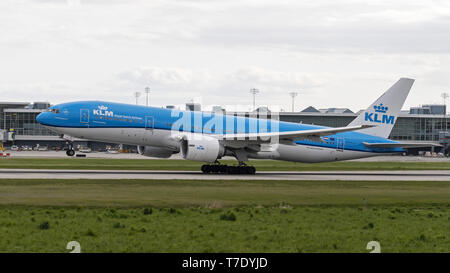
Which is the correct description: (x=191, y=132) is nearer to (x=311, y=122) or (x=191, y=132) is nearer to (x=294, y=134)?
(x=294, y=134)

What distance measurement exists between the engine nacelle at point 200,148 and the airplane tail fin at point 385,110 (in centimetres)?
1533

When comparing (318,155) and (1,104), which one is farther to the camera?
(1,104)

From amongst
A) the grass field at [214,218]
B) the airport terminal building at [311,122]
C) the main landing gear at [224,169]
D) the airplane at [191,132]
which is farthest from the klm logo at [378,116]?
the airport terminal building at [311,122]

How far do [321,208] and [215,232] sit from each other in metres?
8.15

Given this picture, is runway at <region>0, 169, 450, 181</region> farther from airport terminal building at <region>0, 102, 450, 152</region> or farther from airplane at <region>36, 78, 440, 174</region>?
airport terminal building at <region>0, 102, 450, 152</region>

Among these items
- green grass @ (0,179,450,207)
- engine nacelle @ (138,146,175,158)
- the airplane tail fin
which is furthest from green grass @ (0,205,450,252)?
the airplane tail fin

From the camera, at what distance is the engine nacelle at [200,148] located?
141 ft

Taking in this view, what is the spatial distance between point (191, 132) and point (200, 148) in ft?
9.54

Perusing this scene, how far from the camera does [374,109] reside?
52.8 metres

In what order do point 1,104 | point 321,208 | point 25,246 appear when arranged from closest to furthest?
point 25,246
point 321,208
point 1,104

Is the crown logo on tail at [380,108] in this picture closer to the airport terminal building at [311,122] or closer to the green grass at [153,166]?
the green grass at [153,166]

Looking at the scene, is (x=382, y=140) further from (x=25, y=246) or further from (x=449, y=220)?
(x=25, y=246)
